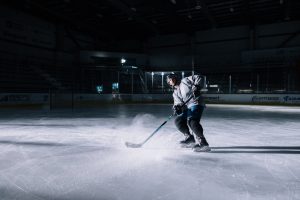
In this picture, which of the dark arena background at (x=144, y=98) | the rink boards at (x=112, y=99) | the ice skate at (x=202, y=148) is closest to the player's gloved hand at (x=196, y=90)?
the ice skate at (x=202, y=148)

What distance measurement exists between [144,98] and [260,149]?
18688mm

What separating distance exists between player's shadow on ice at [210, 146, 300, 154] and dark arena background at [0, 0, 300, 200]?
0.7 inches

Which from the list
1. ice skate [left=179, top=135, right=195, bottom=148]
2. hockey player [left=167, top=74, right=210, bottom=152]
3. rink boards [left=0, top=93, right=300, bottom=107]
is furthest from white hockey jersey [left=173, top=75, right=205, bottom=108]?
rink boards [left=0, top=93, right=300, bottom=107]

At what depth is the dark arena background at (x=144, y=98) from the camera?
2.76 m

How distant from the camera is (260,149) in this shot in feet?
14.2

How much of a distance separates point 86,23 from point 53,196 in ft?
94.8

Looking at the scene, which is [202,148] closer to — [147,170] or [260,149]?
[260,149]

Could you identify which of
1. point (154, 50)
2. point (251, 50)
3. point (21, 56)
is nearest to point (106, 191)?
point (21, 56)

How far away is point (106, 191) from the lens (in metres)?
2.42

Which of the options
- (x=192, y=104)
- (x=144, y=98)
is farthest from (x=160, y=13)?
Answer: (x=192, y=104)

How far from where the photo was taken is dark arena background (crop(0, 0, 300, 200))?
9.06 ft

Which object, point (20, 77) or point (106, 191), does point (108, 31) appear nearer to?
point (20, 77)

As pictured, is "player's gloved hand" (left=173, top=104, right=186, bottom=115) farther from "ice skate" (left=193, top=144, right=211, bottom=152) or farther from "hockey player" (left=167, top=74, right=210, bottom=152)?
"ice skate" (left=193, top=144, right=211, bottom=152)

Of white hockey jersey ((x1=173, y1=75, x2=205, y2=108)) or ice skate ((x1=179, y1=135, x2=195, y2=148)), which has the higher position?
white hockey jersey ((x1=173, y1=75, x2=205, y2=108))
